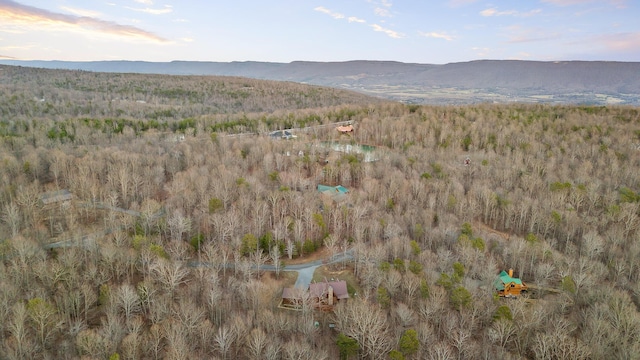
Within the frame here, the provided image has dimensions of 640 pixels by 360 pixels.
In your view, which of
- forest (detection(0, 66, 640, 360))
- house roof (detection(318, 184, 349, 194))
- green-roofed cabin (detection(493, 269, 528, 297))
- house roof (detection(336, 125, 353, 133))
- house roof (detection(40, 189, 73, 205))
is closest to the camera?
forest (detection(0, 66, 640, 360))

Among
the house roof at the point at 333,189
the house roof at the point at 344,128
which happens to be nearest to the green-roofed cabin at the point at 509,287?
the house roof at the point at 333,189

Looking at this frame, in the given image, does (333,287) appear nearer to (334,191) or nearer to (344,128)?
(334,191)

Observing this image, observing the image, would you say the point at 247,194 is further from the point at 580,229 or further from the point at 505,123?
the point at 505,123

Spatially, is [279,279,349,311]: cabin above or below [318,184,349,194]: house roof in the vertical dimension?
below

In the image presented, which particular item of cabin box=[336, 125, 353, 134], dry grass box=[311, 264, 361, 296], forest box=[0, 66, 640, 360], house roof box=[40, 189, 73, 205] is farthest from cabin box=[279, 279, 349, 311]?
cabin box=[336, 125, 353, 134]

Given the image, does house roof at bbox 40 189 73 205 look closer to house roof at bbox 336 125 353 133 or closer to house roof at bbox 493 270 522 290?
house roof at bbox 493 270 522 290

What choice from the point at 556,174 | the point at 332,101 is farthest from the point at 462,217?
the point at 332,101

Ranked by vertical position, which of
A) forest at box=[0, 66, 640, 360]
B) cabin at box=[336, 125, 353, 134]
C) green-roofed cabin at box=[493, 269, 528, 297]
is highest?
cabin at box=[336, 125, 353, 134]

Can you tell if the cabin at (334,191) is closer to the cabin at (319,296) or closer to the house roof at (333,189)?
the house roof at (333,189)

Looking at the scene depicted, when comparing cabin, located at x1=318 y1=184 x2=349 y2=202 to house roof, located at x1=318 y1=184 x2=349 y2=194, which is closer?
cabin, located at x1=318 y1=184 x2=349 y2=202
